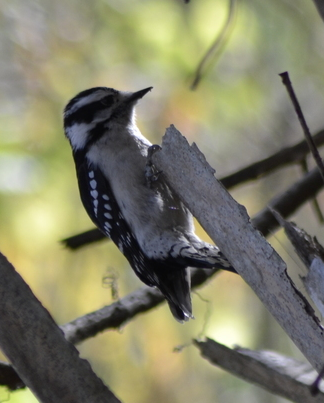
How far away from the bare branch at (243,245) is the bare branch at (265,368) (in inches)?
18.5

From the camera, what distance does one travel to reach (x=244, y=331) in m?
5.05

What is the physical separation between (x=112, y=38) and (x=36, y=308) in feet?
11.3

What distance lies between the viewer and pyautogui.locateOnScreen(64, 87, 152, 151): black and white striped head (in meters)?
3.47

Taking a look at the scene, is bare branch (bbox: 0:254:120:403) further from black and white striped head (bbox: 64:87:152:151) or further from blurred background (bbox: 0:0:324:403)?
blurred background (bbox: 0:0:324:403)

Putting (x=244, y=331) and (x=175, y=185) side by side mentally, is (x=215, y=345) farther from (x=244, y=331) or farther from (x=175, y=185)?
(x=244, y=331)

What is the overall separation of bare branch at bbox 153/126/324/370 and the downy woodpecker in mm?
723

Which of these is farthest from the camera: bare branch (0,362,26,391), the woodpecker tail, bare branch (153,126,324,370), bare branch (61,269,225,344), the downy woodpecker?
the downy woodpecker

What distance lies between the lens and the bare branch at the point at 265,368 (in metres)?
2.20

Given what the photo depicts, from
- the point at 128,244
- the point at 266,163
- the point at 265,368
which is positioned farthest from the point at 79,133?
the point at 265,368

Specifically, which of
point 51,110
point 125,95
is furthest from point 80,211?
point 125,95

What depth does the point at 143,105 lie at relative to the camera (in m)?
4.69

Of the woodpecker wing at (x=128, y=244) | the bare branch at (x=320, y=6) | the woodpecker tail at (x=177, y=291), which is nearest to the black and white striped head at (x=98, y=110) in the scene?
the woodpecker wing at (x=128, y=244)

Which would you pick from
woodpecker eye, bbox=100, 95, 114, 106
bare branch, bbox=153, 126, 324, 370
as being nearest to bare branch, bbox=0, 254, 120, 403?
bare branch, bbox=153, 126, 324, 370

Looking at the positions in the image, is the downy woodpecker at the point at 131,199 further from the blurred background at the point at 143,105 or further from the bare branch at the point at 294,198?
the blurred background at the point at 143,105
